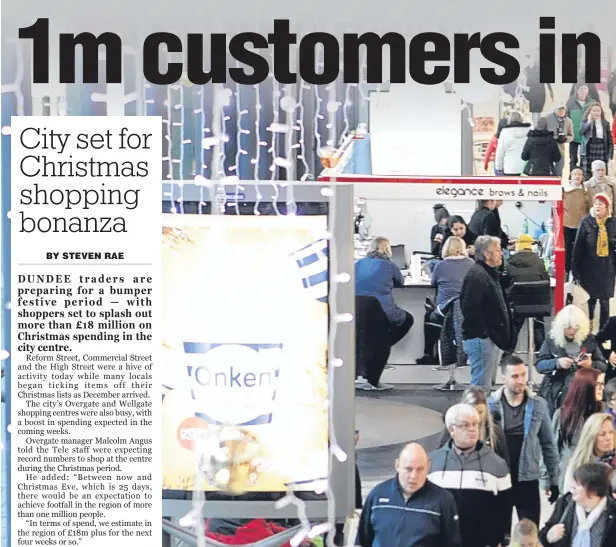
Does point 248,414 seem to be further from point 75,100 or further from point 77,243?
point 75,100

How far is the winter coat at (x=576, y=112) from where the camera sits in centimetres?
227

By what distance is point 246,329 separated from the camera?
2.29 m

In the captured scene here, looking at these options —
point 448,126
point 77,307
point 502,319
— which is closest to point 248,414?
point 77,307

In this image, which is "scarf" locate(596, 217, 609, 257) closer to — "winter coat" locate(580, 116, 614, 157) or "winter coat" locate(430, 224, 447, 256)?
"winter coat" locate(580, 116, 614, 157)

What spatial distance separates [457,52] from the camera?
2.29m

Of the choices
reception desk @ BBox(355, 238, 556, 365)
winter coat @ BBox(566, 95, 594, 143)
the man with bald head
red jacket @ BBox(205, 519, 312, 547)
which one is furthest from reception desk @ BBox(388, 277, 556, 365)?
red jacket @ BBox(205, 519, 312, 547)

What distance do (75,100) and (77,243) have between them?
0.32 m

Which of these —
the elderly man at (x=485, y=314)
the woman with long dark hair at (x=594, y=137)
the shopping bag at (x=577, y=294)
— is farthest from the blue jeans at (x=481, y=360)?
the woman with long dark hair at (x=594, y=137)

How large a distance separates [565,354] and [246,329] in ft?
2.37

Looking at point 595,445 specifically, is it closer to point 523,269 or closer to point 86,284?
point 523,269

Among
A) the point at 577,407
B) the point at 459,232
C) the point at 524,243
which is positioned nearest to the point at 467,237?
the point at 459,232

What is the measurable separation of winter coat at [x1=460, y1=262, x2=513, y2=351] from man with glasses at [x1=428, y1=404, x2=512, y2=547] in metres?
0.18

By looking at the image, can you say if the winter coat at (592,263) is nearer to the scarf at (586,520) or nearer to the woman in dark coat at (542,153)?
the woman in dark coat at (542,153)

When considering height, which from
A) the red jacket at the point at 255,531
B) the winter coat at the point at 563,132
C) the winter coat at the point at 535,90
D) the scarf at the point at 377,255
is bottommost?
the red jacket at the point at 255,531
